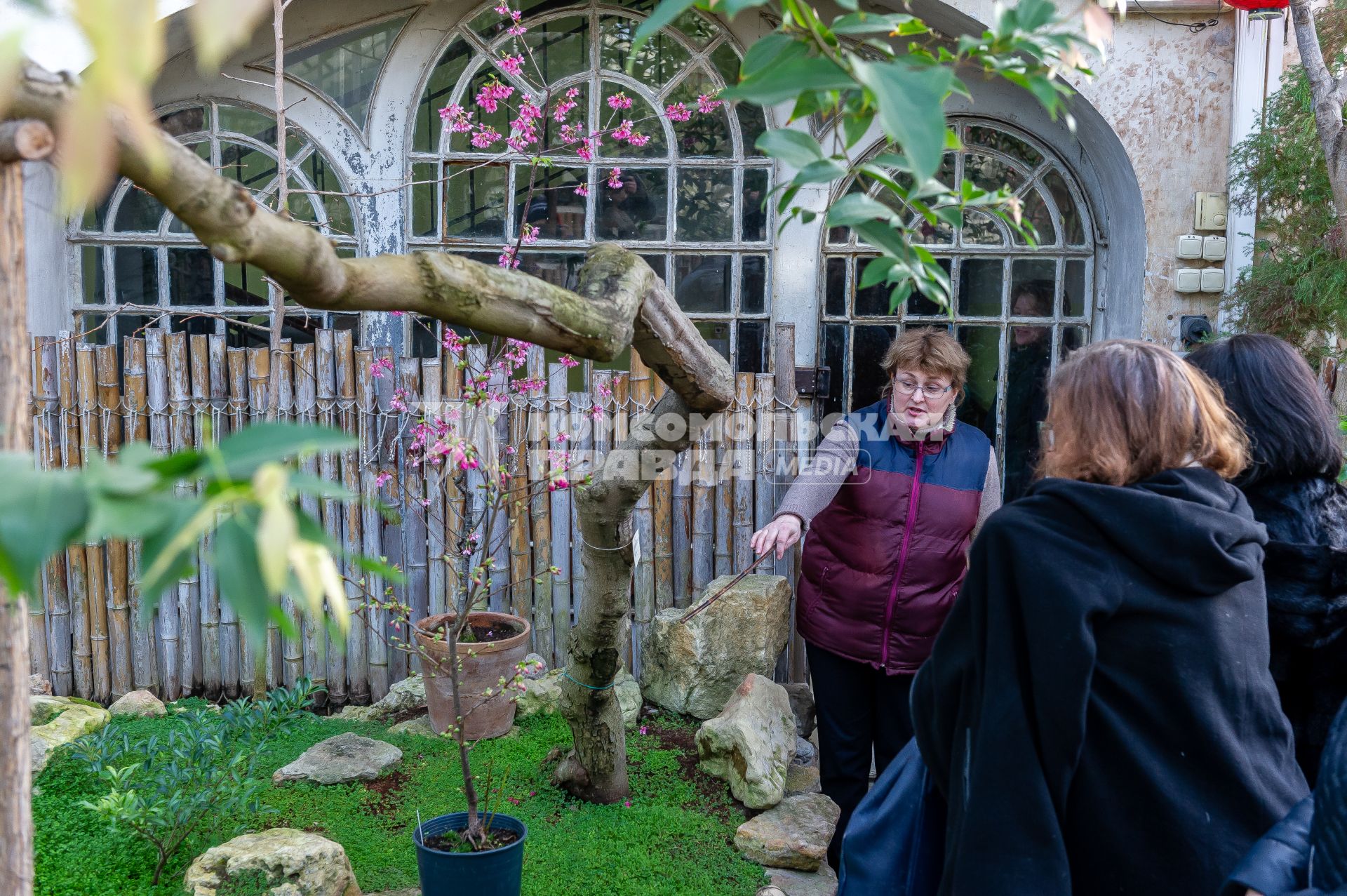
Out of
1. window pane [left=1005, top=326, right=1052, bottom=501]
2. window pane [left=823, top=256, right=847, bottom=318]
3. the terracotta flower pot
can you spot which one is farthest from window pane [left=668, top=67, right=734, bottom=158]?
the terracotta flower pot

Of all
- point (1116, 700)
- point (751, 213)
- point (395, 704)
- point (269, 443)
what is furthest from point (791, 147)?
point (751, 213)

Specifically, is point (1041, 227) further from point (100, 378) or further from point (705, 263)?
point (100, 378)

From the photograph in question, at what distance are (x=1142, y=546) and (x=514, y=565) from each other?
308cm

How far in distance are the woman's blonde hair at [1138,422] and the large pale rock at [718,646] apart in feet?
7.76

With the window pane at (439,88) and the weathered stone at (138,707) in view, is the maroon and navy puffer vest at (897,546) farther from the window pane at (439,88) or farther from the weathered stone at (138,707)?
the window pane at (439,88)

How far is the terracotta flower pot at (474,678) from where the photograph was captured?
3.78 meters

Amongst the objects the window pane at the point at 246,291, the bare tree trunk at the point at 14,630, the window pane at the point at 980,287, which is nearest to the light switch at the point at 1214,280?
the window pane at the point at 980,287

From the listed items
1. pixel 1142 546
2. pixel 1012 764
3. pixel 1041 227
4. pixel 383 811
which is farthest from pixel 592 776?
pixel 1041 227

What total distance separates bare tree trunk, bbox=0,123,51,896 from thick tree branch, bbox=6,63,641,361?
0.10 m

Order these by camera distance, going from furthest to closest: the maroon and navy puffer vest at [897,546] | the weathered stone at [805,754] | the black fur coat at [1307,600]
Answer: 1. the weathered stone at [805,754]
2. the maroon and navy puffer vest at [897,546]
3. the black fur coat at [1307,600]

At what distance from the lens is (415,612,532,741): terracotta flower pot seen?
12.4 ft

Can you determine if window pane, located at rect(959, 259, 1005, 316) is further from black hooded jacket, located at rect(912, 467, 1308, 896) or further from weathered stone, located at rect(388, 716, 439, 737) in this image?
black hooded jacket, located at rect(912, 467, 1308, 896)

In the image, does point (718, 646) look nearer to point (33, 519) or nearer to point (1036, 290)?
point (1036, 290)

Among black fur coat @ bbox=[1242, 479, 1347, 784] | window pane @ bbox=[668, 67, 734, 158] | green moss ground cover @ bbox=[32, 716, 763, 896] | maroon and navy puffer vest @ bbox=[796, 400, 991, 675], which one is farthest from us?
window pane @ bbox=[668, 67, 734, 158]
